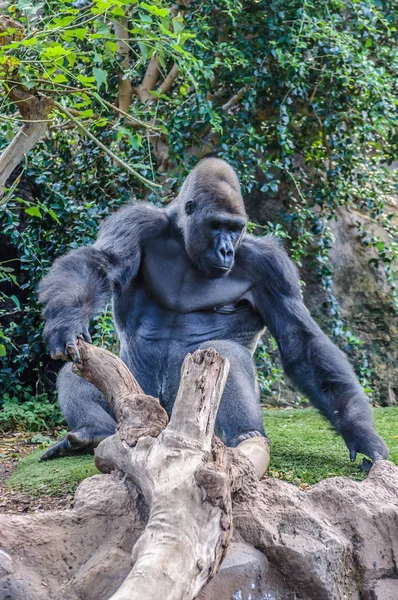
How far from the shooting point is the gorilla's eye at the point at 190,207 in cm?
449

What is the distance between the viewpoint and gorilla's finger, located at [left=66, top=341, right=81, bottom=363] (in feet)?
11.3

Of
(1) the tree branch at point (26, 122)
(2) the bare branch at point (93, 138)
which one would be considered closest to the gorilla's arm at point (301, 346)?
(2) the bare branch at point (93, 138)

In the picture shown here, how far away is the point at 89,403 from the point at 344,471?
1448 mm

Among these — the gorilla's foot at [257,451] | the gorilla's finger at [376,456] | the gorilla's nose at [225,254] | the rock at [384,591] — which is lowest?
the gorilla's finger at [376,456]

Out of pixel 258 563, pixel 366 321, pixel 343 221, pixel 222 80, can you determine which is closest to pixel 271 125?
pixel 222 80

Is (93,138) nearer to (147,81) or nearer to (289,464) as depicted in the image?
(289,464)

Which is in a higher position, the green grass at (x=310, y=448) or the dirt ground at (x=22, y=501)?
the dirt ground at (x=22, y=501)

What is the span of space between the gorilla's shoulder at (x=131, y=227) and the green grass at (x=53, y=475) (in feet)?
3.86

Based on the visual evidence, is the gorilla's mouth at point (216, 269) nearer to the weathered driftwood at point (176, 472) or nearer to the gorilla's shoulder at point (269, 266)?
Answer: the gorilla's shoulder at point (269, 266)

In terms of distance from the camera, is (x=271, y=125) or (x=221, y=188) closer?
(x=221, y=188)

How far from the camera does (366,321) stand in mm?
8594

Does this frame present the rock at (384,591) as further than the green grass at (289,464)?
No

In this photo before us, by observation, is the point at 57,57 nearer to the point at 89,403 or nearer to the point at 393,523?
the point at 89,403

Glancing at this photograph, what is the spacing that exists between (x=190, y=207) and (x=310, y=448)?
1.58m
